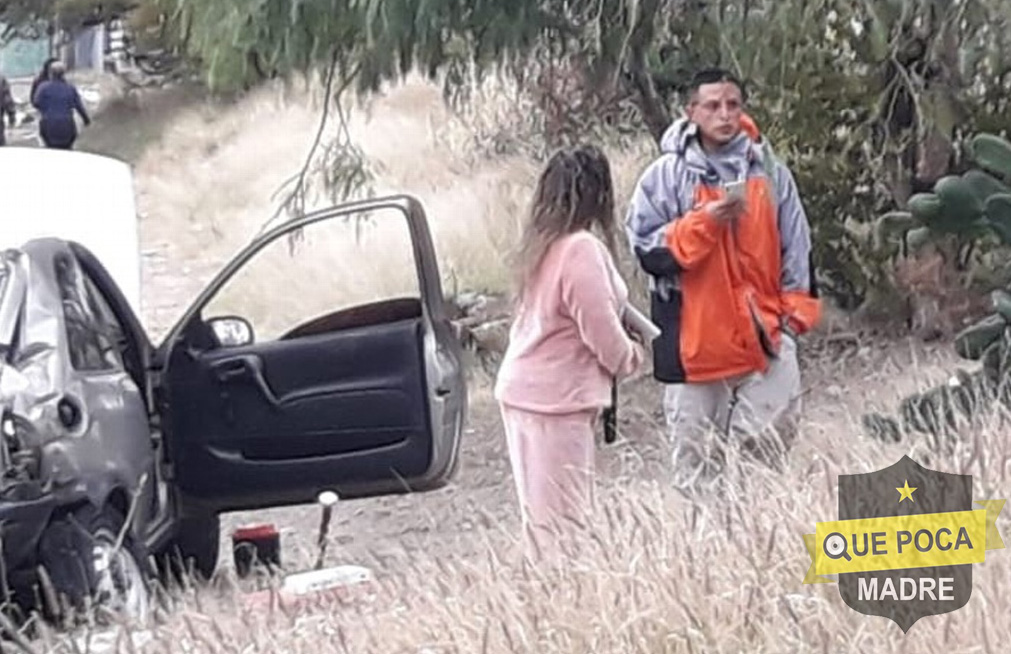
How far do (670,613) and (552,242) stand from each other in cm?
219

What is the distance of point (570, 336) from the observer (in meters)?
6.45

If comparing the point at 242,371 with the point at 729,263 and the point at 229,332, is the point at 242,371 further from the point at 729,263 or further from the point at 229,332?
the point at 729,263

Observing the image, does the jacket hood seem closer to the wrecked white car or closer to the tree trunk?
the wrecked white car

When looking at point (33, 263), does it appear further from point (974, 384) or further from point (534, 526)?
point (974, 384)

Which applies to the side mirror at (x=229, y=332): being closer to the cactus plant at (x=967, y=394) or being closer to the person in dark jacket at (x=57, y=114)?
the cactus plant at (x=967, y=394)

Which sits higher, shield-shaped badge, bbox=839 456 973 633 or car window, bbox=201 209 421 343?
shield-shaped badge, bbox=839 456 973 633

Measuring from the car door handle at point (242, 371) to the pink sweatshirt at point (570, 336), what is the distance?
66.5 inches

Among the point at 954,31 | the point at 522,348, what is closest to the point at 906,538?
the point at 522,348

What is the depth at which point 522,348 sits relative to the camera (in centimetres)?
651

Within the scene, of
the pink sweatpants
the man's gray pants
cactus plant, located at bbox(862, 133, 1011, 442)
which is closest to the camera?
cactus plant, located at bbox(862, 133, 1011, 442)

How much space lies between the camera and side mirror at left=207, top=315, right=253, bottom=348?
8.17m

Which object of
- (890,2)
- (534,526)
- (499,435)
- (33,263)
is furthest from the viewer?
(499,435)

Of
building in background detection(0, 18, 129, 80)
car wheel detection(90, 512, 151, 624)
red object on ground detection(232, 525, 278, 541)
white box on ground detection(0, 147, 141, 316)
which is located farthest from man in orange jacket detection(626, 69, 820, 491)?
building in background detection(0, 18, 129, 80)

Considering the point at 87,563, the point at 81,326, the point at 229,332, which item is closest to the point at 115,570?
the point at 87,563
